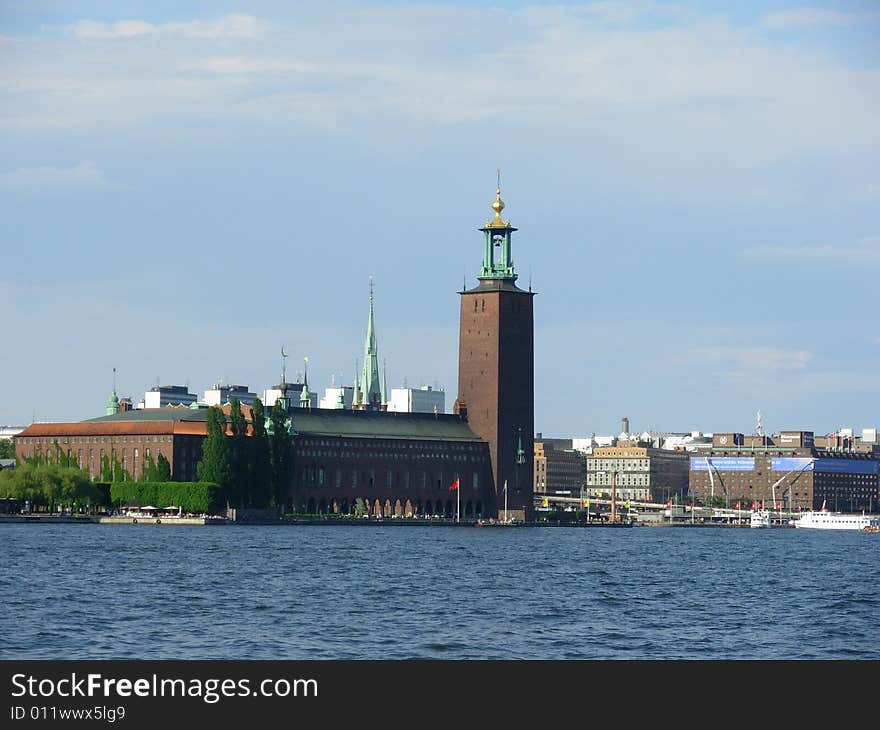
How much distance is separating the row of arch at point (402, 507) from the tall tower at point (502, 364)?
2.73m

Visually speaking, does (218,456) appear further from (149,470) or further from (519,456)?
(519,456)

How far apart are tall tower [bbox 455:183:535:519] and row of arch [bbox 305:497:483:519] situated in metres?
2.73

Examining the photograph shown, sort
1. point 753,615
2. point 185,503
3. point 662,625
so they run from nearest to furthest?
point 662,625 → point 753,615 → point 185,503

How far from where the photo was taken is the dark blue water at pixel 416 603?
132 ft

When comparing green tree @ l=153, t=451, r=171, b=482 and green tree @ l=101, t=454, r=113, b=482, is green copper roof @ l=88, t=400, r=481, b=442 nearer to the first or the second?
green tree @ l=101, t=454, r=113, b=482

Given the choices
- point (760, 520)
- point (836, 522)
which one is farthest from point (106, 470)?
point (836, 522)

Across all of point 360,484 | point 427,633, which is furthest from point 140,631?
point 360,484

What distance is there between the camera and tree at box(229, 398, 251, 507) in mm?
131250

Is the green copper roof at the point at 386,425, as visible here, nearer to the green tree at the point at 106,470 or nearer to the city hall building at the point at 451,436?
the city hall building at the point at 451,436

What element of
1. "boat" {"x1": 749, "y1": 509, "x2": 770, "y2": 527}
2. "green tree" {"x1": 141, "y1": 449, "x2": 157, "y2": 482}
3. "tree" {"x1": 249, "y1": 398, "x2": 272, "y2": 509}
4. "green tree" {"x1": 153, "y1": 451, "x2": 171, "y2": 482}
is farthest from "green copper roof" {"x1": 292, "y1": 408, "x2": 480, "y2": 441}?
"boat" {"x1": 749, "y1": 509, "x2": 770, "y2": 527}

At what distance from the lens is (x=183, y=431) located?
143125 millimetres

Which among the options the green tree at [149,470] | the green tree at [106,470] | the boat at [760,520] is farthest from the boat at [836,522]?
the green tree at [106,470]
